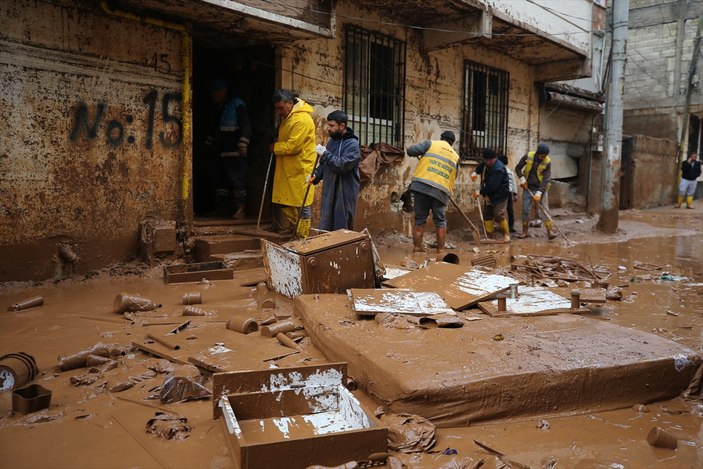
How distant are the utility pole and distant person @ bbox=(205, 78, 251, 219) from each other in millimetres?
7639

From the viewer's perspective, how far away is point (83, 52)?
6.00 m

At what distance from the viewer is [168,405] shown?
9.62 ft

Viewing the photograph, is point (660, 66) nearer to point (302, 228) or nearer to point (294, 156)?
point (294, 156)

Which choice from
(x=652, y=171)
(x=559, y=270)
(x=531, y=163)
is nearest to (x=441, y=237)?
(x=559, y=270)

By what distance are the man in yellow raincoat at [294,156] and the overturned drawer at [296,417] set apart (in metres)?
4.17

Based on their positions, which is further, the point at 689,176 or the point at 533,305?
the point at 689,176

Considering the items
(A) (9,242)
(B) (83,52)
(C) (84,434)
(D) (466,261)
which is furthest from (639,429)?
(B) (83,52)

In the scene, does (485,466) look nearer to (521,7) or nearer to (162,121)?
(162,121)

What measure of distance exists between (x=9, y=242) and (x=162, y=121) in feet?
7.09

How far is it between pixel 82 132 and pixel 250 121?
2.84 metres

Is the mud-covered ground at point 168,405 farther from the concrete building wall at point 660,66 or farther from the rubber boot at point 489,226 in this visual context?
the concrete building wall at point 660,66

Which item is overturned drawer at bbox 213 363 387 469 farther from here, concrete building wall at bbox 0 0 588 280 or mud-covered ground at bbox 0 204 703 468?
concrete building wall at bbox 0 0 588 280

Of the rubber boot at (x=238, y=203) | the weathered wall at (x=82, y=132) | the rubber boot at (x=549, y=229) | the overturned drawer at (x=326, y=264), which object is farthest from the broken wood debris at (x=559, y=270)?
the weathered wall at (x=82, y=132)

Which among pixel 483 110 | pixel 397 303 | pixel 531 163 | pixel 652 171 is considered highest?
pixel 483 110
